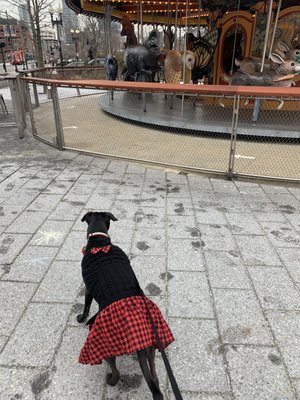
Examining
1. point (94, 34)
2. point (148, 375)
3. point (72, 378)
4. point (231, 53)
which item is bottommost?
point (72, 378)

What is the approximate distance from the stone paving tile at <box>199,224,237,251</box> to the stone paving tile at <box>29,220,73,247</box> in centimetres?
170

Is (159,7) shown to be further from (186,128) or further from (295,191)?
(295,191)

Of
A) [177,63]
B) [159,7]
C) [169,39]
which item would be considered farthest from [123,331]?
[159,7]

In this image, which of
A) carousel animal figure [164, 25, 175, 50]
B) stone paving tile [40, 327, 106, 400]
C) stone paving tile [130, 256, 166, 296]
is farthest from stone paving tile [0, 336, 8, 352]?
carousel animal figure [164, 25, 175, 50]

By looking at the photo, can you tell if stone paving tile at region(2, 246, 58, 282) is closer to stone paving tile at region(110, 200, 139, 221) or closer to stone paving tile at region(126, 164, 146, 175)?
stone paving tile at region(110, 200, 139, 221)

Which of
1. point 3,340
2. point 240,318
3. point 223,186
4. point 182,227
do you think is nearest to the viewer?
point 3,340

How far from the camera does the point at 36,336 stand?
252cm

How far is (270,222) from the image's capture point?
437 centimetres

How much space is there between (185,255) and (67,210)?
192cm

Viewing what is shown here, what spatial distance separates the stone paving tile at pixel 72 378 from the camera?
6.77ft

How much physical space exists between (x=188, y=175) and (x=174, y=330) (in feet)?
12.6

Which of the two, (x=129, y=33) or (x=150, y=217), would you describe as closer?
(x=150, y=217)

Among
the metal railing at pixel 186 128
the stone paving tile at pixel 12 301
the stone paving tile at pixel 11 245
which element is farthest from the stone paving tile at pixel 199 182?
the stone paving tile at pixel 12 301

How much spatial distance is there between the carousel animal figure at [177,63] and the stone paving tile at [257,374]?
32.1ft
